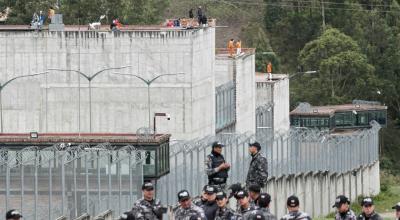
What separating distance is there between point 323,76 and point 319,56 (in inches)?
91.6

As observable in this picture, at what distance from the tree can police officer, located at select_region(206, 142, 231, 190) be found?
362ft

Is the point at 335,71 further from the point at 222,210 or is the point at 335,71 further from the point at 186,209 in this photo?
the point at 186,209

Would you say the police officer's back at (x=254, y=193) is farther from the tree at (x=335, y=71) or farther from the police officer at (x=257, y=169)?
the tree at (x=335, y=71)

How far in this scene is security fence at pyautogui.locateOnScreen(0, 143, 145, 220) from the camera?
59.8 m

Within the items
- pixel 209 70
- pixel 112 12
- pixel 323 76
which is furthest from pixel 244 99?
pixel 323 76

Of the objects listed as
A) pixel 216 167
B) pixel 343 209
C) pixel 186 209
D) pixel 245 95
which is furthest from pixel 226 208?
pixel 245 95

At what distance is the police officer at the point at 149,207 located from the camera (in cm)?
4122

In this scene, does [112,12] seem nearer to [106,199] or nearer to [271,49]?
[271,49]

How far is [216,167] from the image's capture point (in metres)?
47.8

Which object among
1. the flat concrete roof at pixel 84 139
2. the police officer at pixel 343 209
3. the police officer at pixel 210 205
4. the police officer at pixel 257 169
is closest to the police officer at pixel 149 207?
the police officer at pixel 210 205

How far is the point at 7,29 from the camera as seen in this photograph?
10338 cm

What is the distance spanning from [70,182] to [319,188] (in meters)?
34.3

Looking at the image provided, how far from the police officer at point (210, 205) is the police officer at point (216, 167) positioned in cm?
513

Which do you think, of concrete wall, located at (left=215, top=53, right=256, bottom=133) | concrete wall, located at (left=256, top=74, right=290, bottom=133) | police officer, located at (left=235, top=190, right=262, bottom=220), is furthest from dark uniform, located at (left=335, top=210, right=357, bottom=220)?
concrete wall, located at (left=256, top=74, right=290, bottom=133)
